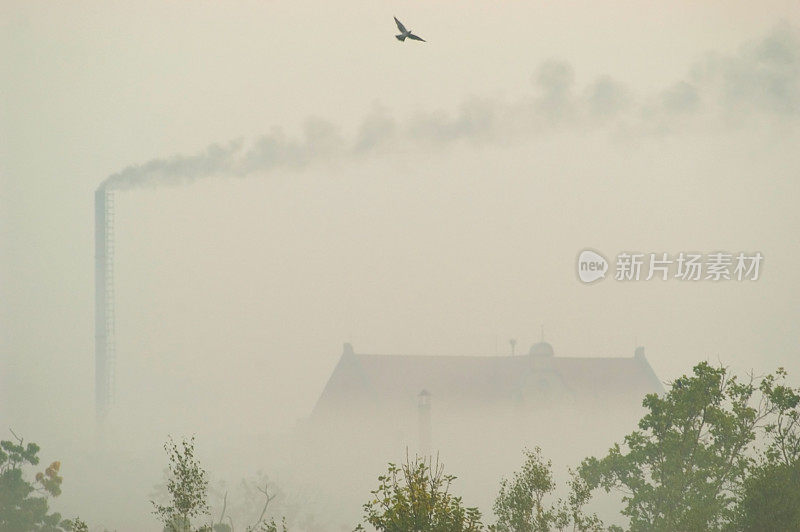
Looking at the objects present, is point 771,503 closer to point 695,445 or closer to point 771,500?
point 771,500

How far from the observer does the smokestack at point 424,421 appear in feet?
336

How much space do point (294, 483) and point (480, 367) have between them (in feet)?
76.3

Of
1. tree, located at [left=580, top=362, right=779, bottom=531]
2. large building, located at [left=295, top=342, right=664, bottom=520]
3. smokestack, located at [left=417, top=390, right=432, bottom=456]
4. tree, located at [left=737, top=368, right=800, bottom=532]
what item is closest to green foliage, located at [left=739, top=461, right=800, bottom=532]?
tree, located at [left=737, top=368, right=800, bottom=532]

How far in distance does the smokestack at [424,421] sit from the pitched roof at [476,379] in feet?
4.27

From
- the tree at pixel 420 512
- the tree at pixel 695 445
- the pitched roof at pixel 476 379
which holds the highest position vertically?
the pitched roof at pixel 476 379

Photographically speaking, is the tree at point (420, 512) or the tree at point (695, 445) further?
the tree at point (695, 445)

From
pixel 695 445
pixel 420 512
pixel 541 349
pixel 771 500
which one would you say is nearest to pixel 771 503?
pixel 771 500

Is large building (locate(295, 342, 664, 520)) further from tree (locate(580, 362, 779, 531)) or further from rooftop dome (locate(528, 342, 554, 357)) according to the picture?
tree (locate(580, 362, 779, 531))

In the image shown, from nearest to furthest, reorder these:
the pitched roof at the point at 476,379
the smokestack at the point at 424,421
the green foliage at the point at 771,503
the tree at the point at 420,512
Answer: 1. the tree at the point at 420,512
2. the green foliage at the point at 771,503
3. the smokestack at the point at 424,421
4. the pitched roof at the point at 476,379

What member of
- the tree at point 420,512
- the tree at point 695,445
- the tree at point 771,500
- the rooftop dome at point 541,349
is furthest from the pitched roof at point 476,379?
the tree at point 420,512

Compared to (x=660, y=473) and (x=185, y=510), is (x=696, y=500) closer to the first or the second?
Answer: (x=660, y=473)

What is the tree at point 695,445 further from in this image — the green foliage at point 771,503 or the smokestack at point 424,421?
the smokestack at point 424,421

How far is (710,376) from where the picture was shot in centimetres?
4347

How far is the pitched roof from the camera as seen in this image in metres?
107
